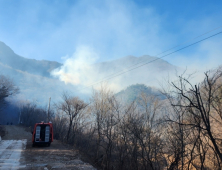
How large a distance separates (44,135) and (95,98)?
6460 mm

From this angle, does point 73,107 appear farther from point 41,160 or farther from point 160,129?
point 160,129

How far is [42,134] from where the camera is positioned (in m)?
16.2

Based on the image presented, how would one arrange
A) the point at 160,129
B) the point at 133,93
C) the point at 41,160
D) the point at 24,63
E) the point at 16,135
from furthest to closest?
the point at 24,63
the point at 133,93
the point at 16,135
the point at 160,129
the point at 41,160

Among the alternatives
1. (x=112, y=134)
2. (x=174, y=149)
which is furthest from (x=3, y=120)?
(x=174, y=149)

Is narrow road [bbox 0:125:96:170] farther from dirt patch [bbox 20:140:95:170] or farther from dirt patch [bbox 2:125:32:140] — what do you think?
dirt patch [bbox 2:125:32:140]

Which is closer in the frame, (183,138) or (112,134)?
(183,138)

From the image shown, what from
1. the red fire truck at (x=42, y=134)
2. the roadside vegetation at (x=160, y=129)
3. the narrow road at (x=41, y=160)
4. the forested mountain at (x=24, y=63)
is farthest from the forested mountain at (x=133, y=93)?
the forested mountain at (x=24, y=63)

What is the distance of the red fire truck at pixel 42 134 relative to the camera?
15953 mm

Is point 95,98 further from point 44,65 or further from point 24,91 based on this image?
point 44,65

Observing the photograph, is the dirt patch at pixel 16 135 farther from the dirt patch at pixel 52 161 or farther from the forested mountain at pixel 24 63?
the forested mountain at pixel 24 63

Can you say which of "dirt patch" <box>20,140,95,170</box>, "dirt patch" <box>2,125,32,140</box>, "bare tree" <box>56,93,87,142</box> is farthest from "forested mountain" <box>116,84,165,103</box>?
"dirt patch" <box>2,125,32,140</box>

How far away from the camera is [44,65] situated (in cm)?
18862

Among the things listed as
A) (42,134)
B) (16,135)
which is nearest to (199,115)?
(42,134)

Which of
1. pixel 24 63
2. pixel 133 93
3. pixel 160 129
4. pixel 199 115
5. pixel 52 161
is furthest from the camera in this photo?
pixel 24 63
